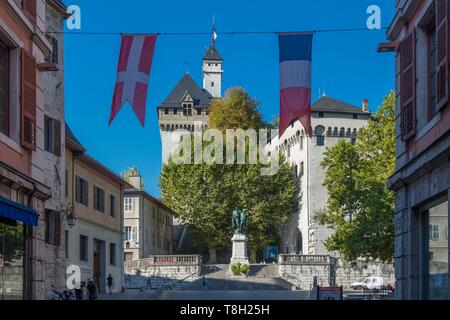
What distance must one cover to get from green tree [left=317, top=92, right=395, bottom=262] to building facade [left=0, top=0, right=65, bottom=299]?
88.5ft

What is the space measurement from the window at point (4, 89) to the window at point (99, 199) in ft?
92.0

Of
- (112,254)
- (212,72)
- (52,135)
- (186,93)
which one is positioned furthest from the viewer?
(212,72)

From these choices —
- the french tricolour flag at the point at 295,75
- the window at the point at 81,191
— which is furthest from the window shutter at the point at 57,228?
the french tricolour flag at the point at 295,75

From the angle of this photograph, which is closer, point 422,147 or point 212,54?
point 422,147

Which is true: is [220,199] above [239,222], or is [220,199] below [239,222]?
above

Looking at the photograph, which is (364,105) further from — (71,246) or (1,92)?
(1,92)

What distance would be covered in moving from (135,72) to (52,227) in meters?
10.4

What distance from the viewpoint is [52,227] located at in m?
29.6

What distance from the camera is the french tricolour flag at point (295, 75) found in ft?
67.6

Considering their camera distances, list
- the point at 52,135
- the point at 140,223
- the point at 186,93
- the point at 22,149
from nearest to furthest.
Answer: the point at 22,149 → the point at 52,135 → the point at 140,223 → the point at 186,93

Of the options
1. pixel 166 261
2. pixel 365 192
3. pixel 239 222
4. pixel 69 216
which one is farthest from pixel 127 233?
pixel 69 216

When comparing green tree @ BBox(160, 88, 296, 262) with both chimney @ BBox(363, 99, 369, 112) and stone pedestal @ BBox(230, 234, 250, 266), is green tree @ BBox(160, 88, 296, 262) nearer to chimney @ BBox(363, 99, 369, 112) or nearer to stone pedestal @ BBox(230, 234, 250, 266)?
stone pedestal @ BBox(230, 234, 250, 266)

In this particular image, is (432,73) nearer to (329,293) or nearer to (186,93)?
(329,293)

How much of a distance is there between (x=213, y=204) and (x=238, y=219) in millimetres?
6925
